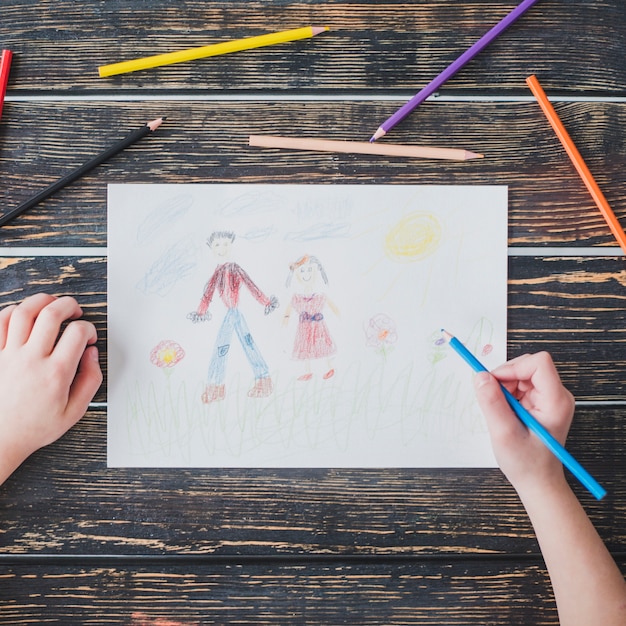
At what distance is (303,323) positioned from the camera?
67cm

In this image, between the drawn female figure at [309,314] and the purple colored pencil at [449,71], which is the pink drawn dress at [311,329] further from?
the purple colored pencil at [449,71]

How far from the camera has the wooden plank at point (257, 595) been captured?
0.67 metres

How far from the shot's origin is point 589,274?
2.25ft

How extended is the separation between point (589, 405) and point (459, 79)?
0.37 m

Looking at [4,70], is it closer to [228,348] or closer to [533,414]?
[228,348]

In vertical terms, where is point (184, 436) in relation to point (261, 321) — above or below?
below

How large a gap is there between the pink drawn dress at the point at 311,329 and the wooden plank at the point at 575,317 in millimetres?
198

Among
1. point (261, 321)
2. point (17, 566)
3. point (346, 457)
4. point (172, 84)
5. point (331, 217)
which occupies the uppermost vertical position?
point (172, 84)

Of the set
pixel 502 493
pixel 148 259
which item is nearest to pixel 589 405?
pixel 502 493

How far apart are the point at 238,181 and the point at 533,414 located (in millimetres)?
386

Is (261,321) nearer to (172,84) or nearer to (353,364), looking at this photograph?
(353,364)

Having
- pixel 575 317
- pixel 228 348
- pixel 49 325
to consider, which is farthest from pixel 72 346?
pixel 575 317

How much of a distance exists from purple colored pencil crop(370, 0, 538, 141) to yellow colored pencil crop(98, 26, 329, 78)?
118 mm

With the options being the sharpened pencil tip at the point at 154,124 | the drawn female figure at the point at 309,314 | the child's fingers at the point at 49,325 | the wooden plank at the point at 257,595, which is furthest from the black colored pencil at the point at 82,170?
the wooden plank at the point at 257,595
